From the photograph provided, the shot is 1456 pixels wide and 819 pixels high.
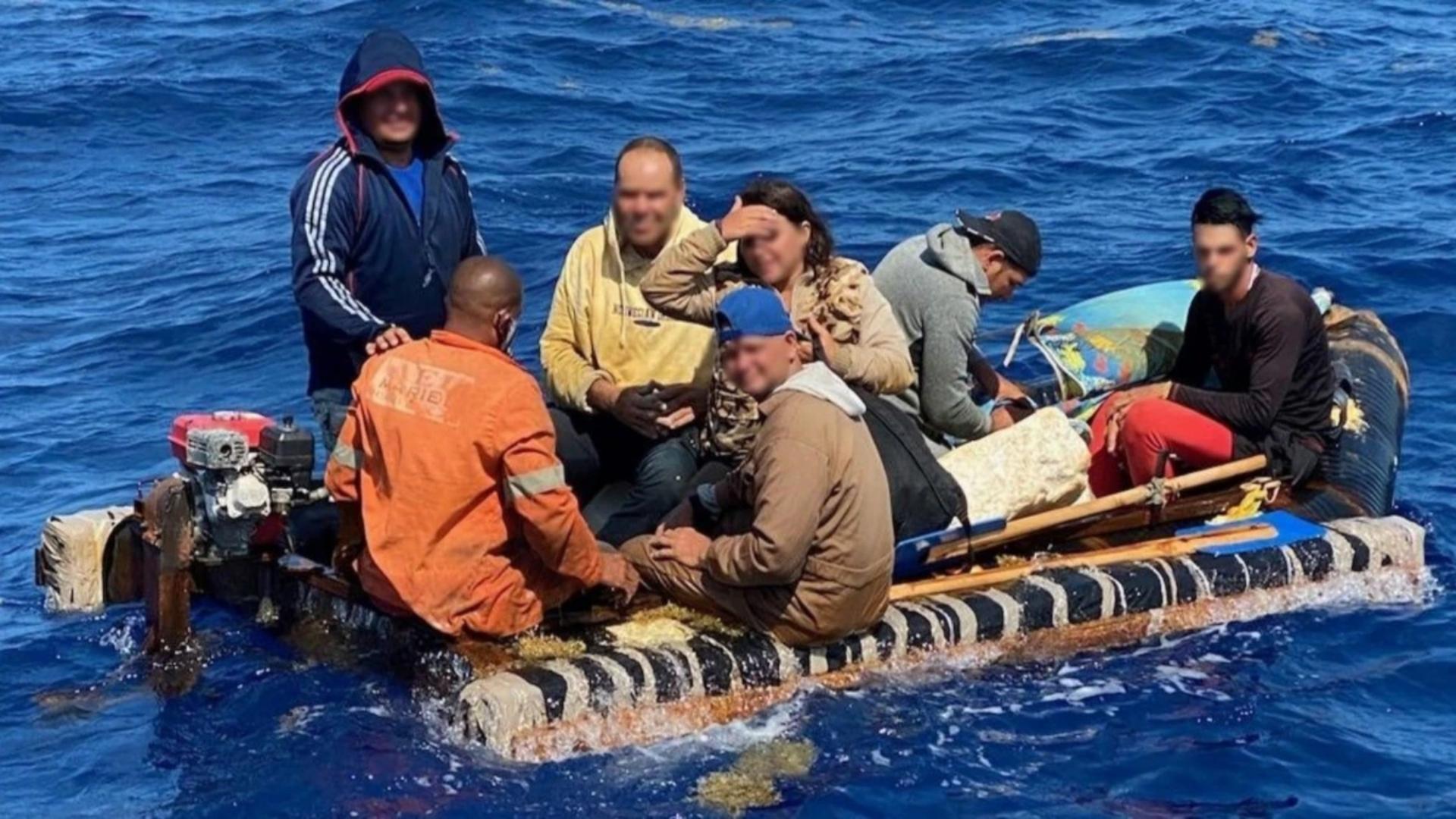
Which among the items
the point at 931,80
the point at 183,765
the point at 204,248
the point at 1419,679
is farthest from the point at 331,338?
the point at 931,80

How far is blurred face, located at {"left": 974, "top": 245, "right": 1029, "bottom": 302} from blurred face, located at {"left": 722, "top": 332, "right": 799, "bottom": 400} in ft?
5.01

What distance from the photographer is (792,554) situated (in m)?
7.17

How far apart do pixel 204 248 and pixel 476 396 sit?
8902 millimetres

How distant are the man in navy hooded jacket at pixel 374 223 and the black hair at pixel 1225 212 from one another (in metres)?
3.14

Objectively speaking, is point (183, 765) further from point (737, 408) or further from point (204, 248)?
point (204, 248)

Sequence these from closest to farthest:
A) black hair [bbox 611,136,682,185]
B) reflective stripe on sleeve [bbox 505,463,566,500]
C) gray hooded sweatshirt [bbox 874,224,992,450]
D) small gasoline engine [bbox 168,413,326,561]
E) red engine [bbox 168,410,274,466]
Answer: reflective stripe on sleeve [bbox 505,463,566,500] → small gasoline engine [bbox 168,413,326,561] → red engine [bbox 168,410,274,466] → black hair [bbox 611,136,682,185] → gray hooded sweatshirt [bbox 874,224,992,450]

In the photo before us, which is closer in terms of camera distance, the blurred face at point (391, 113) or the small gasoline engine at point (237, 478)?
the small gasoline engine at point (237, 478)

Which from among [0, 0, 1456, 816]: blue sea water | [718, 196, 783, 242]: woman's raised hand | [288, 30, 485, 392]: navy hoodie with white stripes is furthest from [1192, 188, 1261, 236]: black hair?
[288, 30, 485, 392]: navy hoodie with white stripes

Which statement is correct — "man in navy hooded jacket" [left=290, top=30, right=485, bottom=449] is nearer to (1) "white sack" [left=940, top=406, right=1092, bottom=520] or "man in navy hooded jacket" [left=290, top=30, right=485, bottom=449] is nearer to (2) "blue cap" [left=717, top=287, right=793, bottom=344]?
(2) "blue cap" [left=717, top=287, right=793, bottom=344]

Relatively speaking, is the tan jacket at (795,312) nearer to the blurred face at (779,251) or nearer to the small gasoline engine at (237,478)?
the blurred face at (779,251)

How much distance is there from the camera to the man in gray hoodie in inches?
333

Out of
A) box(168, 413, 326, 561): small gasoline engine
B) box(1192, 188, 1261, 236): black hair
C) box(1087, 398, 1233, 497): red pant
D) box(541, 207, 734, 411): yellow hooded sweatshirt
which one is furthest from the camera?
box(1087, 398, 1233, 497): red pant

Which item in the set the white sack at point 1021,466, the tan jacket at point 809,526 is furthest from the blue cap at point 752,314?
the white sack at point 1021,466

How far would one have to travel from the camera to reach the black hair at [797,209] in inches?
314
